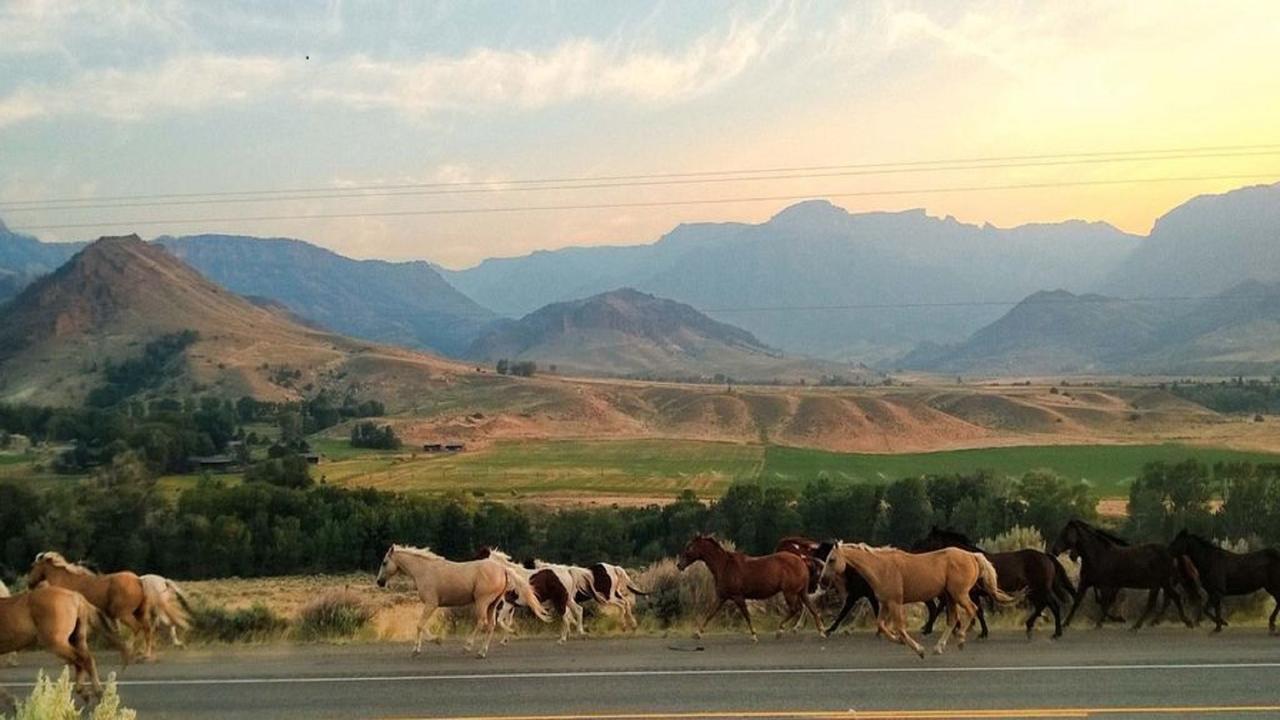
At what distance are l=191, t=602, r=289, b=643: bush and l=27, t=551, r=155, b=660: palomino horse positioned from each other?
1.62 meters

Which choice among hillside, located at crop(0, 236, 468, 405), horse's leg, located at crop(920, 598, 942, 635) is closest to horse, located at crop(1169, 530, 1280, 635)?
horse's leg, located at crop(920, 598, 942, 635)

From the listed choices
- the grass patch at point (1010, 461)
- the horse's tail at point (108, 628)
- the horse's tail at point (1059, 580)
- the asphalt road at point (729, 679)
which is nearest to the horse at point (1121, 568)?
the horse's tail at point (1059, 580)

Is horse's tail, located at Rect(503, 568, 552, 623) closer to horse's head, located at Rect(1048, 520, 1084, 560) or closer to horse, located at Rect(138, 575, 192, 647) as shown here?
horse, located at Rect(138, 575, 192, 647)

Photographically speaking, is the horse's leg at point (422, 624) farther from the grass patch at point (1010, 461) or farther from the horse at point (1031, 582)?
the grass patch at point (1010, 461)

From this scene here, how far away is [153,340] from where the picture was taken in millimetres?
154250

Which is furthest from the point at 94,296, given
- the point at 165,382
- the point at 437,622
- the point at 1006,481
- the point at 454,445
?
the point at 437,622

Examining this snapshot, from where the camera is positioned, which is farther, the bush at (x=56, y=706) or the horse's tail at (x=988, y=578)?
the horse's tail at (x=988, y=578)

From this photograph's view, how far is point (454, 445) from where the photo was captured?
322 feet

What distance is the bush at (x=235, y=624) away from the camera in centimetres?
1561

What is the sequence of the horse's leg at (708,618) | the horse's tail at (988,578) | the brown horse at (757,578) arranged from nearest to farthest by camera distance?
the horse's tail at (988,578) → the horse's leg at (708,618) → the brown horse at (757,578)

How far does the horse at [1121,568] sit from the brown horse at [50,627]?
1274cm

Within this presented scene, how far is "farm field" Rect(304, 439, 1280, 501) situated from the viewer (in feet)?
229

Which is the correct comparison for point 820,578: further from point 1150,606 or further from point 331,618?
point 331,618

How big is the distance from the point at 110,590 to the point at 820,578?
387 inches
